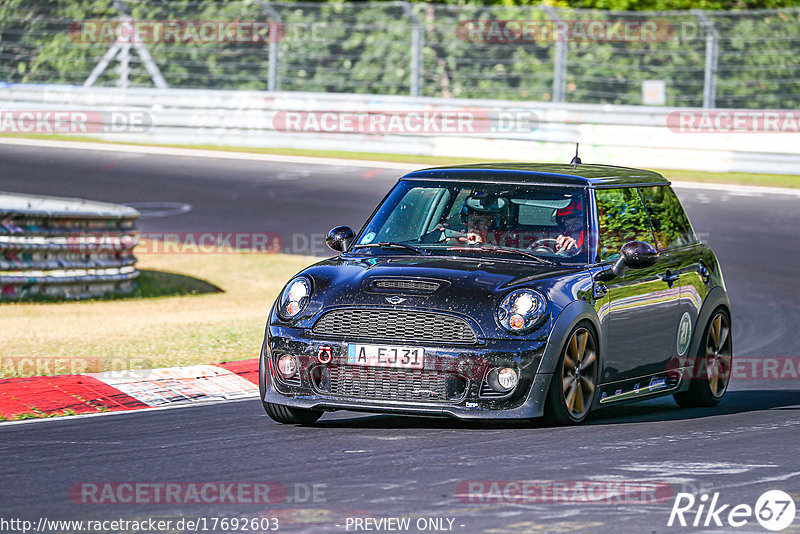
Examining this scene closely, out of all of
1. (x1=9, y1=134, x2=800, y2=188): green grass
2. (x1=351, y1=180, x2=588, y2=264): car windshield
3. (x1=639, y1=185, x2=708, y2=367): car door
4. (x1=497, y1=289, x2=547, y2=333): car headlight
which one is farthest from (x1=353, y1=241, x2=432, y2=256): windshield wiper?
(x1=9, y1=134, x2=800, y2=188): green grass

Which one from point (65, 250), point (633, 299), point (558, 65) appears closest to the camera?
point (633, 299)

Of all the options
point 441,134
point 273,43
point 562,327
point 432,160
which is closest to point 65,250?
point 562,327

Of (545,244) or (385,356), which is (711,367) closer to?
(545,244)

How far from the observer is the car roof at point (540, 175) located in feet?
28.0

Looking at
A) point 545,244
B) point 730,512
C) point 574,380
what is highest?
point 545,244

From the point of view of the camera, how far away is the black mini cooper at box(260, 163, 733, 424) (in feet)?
24.4

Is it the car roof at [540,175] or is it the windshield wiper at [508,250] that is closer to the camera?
the windshield wiper at [508,250]

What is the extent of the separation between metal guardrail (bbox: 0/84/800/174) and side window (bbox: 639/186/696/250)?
13061 millimetres

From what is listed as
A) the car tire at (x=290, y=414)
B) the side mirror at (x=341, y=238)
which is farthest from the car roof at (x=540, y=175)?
the car tire at (x=290, y=414)

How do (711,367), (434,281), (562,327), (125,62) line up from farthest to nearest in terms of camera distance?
1. (125,62)
2. (711,367)
3. (434,281)
4. (562,327)

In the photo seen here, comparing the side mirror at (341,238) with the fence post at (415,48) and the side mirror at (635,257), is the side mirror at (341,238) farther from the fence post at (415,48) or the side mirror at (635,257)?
the fence post at (415,48)

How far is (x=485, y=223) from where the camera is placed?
27.7 ft

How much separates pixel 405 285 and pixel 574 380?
108cm

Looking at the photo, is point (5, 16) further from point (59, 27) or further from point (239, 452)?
point (239, 452)
